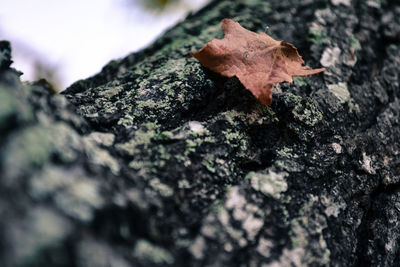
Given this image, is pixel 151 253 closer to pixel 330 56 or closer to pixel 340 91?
pixel 340 91

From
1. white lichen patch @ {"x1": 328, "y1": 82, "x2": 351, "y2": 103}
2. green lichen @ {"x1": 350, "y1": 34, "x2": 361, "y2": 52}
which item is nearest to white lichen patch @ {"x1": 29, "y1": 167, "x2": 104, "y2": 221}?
white lichen patch @ {"x1": 328, "y1": 82, "x2": 351, "y2": 103}

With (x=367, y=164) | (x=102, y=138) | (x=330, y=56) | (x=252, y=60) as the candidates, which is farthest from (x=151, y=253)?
(x=330, y=56)

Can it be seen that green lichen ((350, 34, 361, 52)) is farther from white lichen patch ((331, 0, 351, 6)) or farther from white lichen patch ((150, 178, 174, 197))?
white lichen patch ((150, 178, 174, 197))

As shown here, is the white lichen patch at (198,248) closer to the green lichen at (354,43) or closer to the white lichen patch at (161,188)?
the white lichen patch at (161,188)

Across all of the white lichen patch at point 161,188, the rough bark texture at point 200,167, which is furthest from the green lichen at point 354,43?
the white lichen patch at point 161,188

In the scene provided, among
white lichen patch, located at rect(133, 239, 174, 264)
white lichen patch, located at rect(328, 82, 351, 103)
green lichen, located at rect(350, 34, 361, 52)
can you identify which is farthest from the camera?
green lichen, located at rect(350, 34, 361, 52)

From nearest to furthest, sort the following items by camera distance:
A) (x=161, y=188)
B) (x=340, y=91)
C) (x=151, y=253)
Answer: (x=151, y=253)
(x=161, y=188)
(x=340, y=91)

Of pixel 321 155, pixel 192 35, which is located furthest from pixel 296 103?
pixel 192 35
